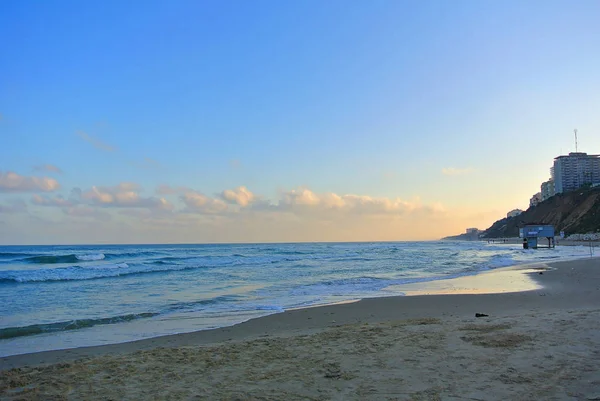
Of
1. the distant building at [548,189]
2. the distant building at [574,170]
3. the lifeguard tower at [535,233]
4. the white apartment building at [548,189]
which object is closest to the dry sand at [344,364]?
the lifeguard tower at [535,233]

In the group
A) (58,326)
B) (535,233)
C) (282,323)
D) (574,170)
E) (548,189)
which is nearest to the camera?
(282,323)

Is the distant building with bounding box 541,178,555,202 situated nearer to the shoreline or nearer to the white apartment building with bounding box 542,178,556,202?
the white apartment building with bounding box 542,178,556,202

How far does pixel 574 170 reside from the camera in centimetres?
15500

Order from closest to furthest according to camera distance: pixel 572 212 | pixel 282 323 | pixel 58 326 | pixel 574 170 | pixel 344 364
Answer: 1. pixel 344 364
2. pixel 282 323
3. pixel 58 326
4. pixel 572 212
5. pixel 574 170

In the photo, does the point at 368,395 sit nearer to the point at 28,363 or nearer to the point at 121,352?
the point at 121,352

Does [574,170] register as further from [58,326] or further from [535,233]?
[58,326]

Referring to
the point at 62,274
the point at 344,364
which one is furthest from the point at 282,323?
the point at 62,274

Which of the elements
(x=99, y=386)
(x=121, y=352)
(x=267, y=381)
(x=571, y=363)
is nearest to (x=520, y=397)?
(x=571, y=363)

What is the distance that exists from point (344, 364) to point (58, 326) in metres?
8.22

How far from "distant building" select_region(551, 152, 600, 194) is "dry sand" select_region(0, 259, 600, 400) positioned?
16962 centimetres

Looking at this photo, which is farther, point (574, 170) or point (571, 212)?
point (574, 170)

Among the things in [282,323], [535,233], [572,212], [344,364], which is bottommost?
[282,323]

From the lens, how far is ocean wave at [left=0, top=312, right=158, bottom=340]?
32.7 ft

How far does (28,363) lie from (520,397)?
7501mm
